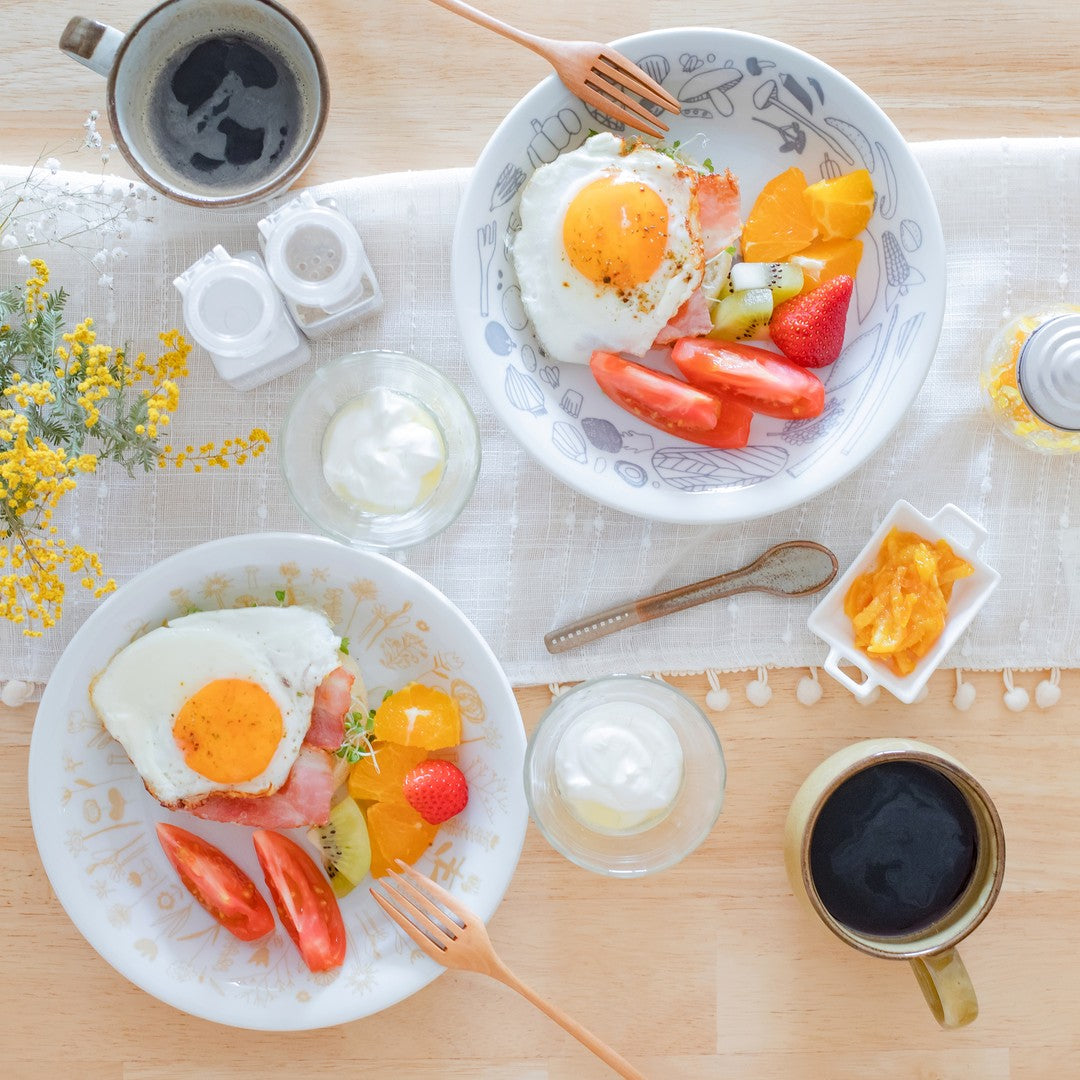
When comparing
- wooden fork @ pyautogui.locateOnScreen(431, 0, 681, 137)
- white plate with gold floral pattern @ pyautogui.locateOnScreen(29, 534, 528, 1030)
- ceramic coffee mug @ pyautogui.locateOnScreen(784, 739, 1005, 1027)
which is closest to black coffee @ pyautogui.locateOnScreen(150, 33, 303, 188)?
wooden fork @ pyautogui.locateOnScreen(431, 0, 681, 137)

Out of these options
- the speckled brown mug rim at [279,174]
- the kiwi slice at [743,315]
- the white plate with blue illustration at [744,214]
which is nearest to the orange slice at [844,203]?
the white plate with blue illustration at [744,214]

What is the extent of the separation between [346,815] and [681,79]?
1113 millimetres

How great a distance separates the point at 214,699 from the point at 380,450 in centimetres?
40

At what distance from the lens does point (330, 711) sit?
4.73ft

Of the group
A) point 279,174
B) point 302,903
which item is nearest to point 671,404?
point 279,174

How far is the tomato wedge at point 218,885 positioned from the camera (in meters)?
1.45

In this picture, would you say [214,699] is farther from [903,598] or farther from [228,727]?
[903,598]

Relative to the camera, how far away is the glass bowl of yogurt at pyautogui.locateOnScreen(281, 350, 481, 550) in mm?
1428

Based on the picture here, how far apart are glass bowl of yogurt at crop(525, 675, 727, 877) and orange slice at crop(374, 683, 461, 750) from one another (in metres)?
0.13

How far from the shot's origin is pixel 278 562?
1432 mm

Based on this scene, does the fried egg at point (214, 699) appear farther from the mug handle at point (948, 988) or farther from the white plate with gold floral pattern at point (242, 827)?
the mug handle at point (948, 988)

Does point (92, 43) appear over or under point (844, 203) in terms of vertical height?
over

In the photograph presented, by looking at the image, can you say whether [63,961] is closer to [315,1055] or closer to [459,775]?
[315,1055]

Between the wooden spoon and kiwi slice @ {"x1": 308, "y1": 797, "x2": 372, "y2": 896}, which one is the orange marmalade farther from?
kiwi slice @ {"x1": 308, "y1": 797, "x2": 372, "y2": 896}
